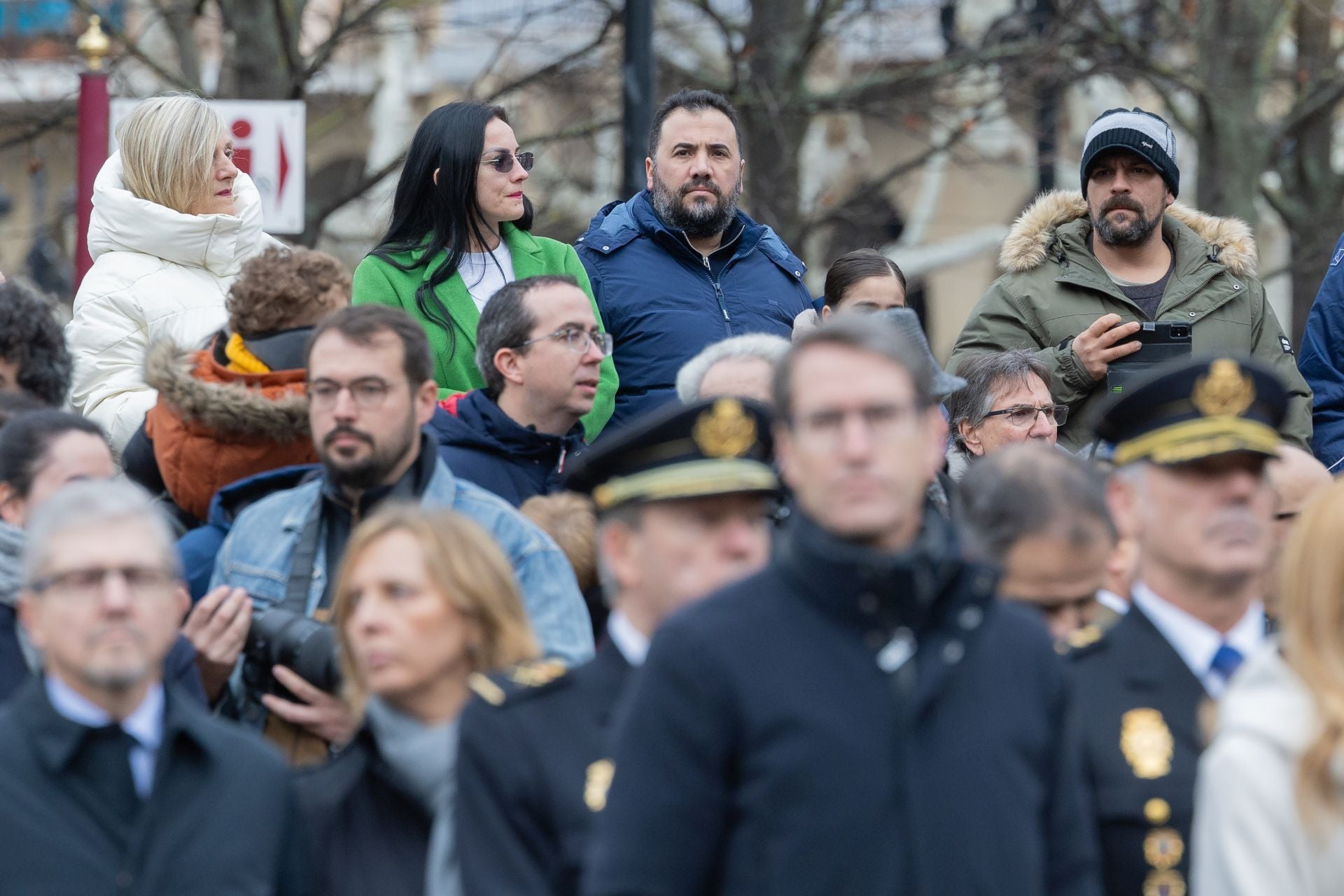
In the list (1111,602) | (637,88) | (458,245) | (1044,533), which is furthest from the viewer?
(637,88)

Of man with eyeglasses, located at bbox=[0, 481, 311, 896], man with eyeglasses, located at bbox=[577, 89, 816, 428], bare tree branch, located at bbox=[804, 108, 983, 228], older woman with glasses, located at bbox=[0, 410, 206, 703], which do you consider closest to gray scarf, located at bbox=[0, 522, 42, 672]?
older woman with glasses, located at bbox=[0, 410, 206, 703]

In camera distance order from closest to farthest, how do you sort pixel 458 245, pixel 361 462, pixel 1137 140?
pixel 361 462 → pixel 458 245 → pixel 1137 140

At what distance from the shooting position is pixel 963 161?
14.9 metres

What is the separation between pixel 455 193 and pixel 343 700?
2.56 metres

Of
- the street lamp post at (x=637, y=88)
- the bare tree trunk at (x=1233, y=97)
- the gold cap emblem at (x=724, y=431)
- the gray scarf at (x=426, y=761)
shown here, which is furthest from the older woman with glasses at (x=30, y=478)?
the bare tree trunk at (x=1233, y=97)

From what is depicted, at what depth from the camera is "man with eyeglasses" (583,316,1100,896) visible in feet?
11.4

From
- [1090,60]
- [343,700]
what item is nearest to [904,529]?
[343,700]

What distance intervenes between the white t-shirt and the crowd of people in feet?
1.75

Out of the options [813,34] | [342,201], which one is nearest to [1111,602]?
[342,201]

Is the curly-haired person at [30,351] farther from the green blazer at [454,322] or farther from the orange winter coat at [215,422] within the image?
the green blazer at [454,322]

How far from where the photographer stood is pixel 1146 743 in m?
4.04

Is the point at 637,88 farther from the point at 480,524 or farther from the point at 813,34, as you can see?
the point at 480,524

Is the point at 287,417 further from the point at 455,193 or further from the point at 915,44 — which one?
the point at 915,44

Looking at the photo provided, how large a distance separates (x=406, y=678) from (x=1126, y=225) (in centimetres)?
408
